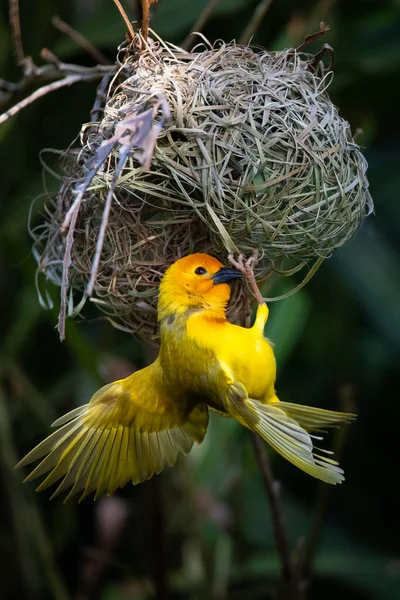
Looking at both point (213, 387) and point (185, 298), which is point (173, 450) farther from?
point (185, 298)

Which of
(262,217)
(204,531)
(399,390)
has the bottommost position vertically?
(204,531)

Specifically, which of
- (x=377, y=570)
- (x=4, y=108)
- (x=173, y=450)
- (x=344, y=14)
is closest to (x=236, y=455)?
(x=377, y=570)

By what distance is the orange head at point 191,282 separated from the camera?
1547 mm

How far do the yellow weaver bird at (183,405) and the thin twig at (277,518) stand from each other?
0.18m

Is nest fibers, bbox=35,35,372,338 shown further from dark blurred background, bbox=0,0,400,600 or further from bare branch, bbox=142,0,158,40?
dark blurred background, bbox=0,0,400,600

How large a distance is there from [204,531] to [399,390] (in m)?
1.17

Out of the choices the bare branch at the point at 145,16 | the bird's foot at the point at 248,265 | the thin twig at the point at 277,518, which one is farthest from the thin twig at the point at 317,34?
the thin twig at the point at 277,518

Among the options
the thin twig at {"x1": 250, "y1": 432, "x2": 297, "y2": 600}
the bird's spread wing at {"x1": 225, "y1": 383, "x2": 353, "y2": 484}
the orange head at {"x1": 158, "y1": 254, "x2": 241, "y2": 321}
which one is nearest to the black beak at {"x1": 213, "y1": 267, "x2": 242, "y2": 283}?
the orange head at {"x1": 158, "y1": 254, "x2": 241, "y2": 321}

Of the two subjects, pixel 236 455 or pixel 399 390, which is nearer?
pixel 236 455

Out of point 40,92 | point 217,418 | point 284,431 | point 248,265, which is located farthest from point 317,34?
point 217,418

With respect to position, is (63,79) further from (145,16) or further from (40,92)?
(145,16)

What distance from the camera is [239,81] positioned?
150cm

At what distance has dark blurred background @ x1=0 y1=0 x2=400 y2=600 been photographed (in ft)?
8.78

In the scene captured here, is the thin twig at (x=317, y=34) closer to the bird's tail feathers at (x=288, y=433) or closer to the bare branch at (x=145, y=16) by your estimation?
the bare branch at (x=145, y=16)
